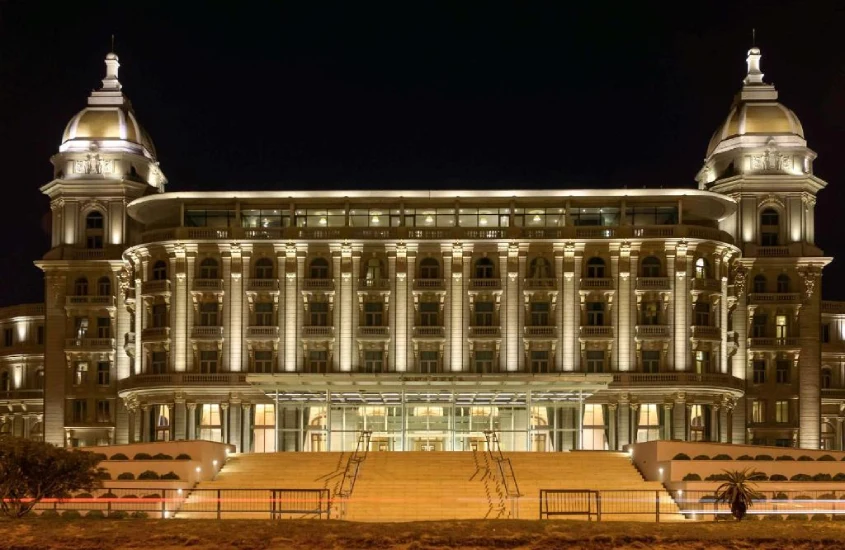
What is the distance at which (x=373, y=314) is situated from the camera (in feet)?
342

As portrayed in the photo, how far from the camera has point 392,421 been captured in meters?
102

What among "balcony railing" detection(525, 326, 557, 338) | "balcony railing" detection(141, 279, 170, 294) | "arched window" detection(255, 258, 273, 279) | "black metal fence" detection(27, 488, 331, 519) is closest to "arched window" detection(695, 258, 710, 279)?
"balcony railing" detection(525, 326, 557, 338)

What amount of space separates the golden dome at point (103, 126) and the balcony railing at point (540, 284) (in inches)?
1329

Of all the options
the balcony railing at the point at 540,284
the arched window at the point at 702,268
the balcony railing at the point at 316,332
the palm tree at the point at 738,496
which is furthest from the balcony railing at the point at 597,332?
the palm tree at the point at 738,496

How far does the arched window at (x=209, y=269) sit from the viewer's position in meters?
104

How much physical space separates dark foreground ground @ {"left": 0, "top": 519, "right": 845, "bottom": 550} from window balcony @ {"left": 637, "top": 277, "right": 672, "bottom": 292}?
172 feet

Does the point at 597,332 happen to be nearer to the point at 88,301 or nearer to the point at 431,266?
the point at 431,266

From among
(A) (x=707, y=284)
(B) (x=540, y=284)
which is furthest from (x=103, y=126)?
(A) (x=707, y=284)

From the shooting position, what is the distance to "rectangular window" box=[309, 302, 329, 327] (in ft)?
342

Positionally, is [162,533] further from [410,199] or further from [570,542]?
[410,199]

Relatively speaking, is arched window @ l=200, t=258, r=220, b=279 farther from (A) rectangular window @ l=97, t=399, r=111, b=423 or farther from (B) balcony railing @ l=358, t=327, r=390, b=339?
(A) rectangular window @ l=97, t=399, r=111, b=423

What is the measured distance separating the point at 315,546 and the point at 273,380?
5021cm

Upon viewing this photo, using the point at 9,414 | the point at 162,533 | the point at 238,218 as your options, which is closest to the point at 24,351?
the point at 9,414

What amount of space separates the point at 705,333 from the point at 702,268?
14.4ft
